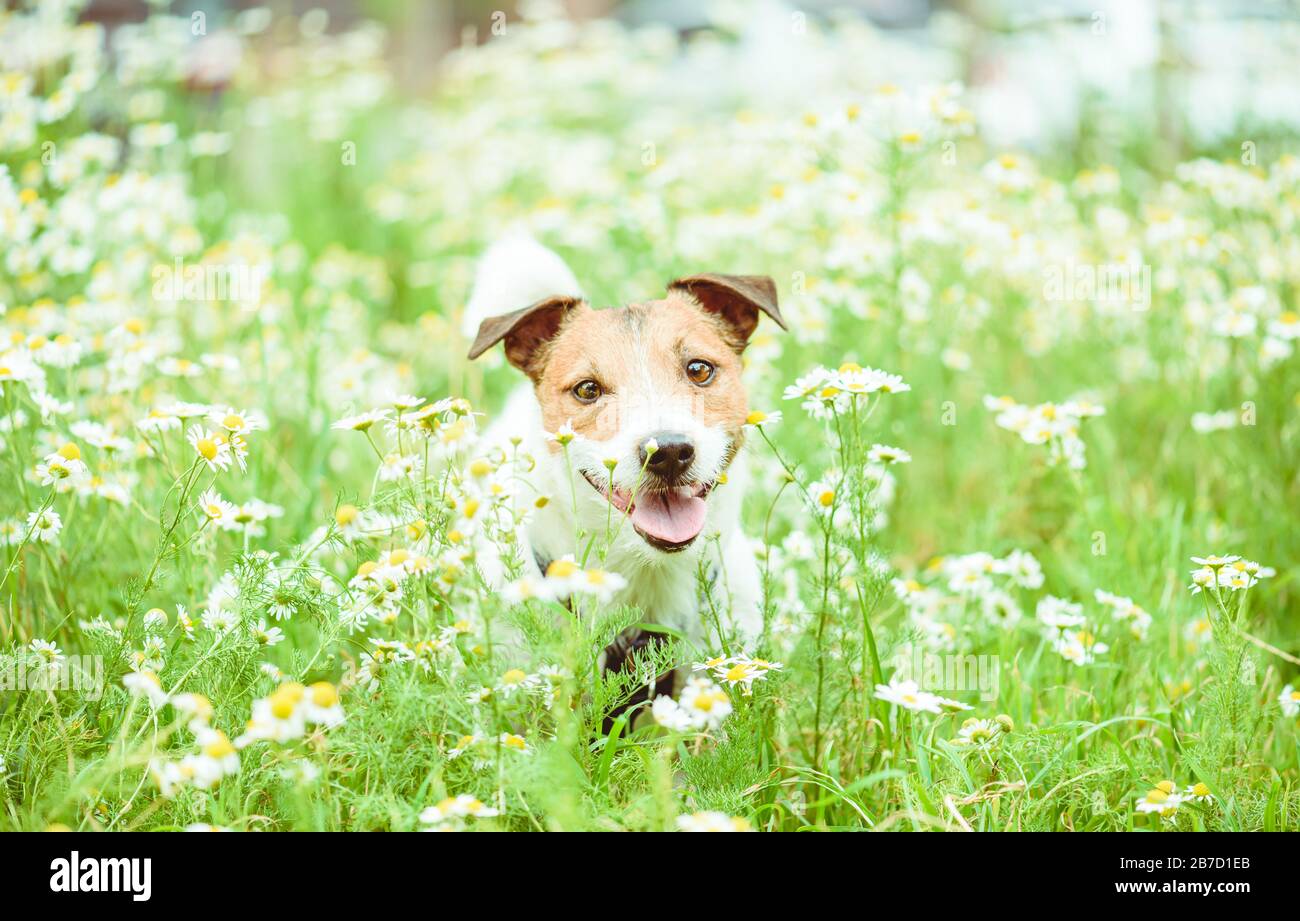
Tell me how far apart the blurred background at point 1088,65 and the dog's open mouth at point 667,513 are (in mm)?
2804

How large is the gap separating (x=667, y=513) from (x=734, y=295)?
823mm

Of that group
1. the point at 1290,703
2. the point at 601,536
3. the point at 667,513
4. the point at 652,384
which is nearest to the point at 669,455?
the point at 667,513

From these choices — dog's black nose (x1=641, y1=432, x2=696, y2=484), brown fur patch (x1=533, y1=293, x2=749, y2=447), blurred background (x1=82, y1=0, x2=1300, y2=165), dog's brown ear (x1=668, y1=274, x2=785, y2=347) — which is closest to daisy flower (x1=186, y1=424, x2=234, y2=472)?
brown fur patch (x1=533, y1=293, x2=749, y2=447)

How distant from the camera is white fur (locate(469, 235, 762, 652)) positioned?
2.49 m

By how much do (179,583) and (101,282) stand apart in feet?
5.17

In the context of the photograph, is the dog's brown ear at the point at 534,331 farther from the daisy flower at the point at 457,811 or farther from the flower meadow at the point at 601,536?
the daisy flower at the point at 457,811

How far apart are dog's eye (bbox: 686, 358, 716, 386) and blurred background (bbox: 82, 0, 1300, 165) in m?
2.36

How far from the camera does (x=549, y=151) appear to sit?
5.91 m

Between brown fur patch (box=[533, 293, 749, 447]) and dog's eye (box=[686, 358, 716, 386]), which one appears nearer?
brown fur patch (box=[533, 293, 749, 447])

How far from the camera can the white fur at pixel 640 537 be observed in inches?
98.1

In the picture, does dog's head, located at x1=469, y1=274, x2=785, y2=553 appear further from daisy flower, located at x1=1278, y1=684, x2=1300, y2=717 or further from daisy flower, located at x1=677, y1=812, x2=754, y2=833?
daisy flower, located at x1=1278, y1=684, x2=1300, y2=717

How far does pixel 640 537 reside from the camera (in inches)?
99.3

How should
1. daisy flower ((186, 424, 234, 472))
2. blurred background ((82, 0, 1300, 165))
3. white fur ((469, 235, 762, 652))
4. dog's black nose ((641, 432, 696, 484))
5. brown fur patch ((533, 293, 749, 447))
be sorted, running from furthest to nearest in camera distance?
blurred background ((82, 0, 1300, 165)) < brown fur patch ((533, 293, 749, 447)) < white fur ((469, 235, 762, 652)) < dog's black nose ((641, 432, 696, 484)) < daisy flower ((186, 424, 234, 472))
